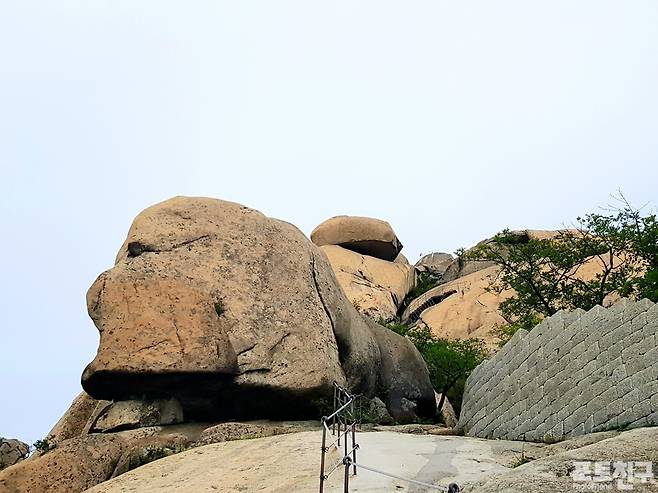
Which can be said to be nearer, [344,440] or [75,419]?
[344,440]

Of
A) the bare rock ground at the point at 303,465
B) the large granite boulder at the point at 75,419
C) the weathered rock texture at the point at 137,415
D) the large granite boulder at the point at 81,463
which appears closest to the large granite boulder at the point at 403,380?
the bare rock ground at the point at 303,465

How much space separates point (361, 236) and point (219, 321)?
25150mm

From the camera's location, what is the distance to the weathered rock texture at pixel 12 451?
70.2 feet

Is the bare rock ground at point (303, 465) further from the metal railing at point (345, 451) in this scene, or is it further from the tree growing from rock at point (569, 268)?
the tree growing from rock at point (569, 268)

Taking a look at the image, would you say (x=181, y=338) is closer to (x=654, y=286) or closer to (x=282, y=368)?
(x=282, y=368)

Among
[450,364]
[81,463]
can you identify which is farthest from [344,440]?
[450,364]

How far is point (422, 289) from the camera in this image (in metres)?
39.3

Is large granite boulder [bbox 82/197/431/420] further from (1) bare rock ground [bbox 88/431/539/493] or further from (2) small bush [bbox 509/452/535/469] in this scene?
(2) small bush [bbox 509/452/535/469]

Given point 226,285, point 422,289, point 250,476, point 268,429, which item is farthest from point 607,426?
point 422,289

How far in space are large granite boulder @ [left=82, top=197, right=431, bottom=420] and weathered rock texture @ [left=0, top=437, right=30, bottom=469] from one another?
8110 mm

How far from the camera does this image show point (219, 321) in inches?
603

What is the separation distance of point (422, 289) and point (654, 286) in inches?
1029

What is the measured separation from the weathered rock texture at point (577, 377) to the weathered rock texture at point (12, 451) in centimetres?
1448

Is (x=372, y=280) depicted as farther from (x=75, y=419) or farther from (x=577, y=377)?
(x=577, y=377)
